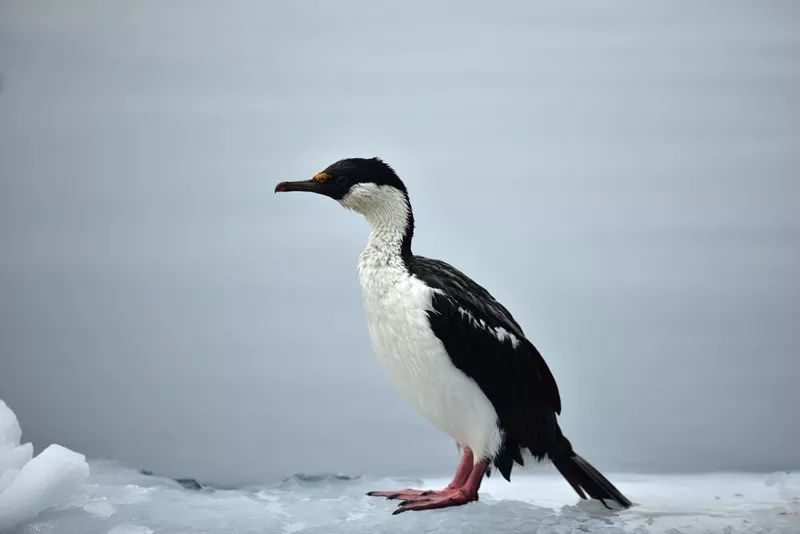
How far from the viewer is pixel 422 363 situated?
3828 mm

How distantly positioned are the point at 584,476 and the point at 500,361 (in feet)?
1.83

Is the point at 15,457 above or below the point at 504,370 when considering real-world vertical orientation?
below

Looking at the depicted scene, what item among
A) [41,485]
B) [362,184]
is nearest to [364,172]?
[362,184]

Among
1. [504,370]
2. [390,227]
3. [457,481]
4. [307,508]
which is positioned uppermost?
[390,227]

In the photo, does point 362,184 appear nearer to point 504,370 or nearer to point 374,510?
point 504,370

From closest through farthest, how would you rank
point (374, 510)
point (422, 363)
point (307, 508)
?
point (422, 363) → point (374, 510) → point (307, 508)

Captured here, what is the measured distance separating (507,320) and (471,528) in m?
0.75

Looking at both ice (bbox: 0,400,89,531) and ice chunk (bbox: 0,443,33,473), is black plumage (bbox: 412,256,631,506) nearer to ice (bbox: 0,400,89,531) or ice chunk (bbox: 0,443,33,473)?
ice (bbox: 0,400,89,531)

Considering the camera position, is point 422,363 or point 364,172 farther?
point 364,172

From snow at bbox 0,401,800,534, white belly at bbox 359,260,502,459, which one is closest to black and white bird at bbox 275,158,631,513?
white belly at bbox 359,260,502,459

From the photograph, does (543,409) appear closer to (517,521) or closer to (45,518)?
(517,521)

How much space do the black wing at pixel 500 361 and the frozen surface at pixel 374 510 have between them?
244 mm

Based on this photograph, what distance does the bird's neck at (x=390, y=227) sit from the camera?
3.98 metres

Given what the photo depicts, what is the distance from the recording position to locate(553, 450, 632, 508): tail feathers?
4.03 meters
